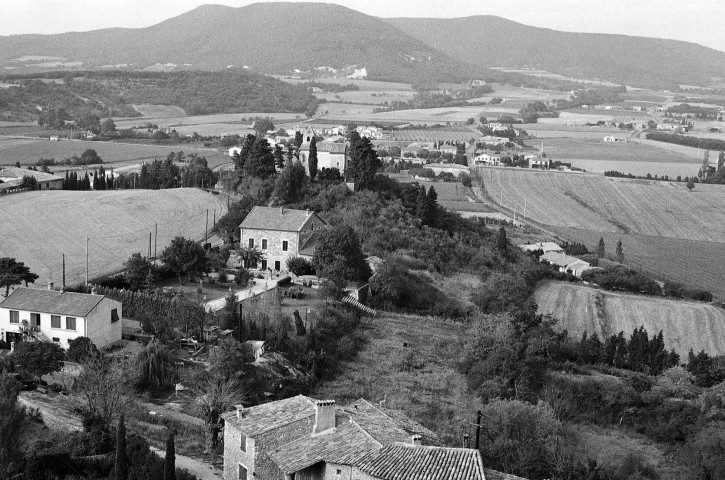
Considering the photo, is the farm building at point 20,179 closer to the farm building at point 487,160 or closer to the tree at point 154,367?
the tree at point 154,367

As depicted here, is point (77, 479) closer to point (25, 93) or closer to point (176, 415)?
point (176, 415)

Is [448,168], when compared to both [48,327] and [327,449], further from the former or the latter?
[327,449]

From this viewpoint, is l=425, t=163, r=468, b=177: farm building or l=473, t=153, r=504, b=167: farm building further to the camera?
l=473, t=153, r=504, b=167: farm building

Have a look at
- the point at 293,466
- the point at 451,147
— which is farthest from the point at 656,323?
the point at 451,147

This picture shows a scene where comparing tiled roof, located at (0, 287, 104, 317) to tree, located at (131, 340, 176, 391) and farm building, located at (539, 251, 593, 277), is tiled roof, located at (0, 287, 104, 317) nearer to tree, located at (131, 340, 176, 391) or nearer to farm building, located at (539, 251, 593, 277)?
tree, located at (131, 340, 176, 391)

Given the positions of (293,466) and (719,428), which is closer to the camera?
(293,466)

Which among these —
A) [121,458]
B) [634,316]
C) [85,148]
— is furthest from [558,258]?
[85,148]

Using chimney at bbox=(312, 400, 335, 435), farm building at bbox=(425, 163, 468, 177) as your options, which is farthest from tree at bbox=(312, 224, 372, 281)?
farm building at bbox=(425, 163, 468, 177)
